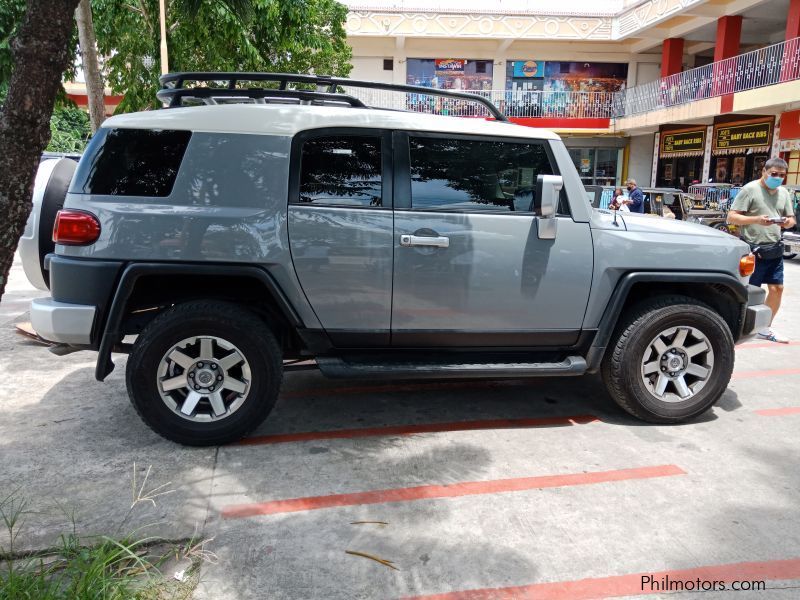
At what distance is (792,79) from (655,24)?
286 inches

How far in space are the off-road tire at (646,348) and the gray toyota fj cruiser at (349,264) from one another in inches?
0.5

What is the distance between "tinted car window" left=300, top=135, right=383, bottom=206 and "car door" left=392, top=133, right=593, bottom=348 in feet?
0.51

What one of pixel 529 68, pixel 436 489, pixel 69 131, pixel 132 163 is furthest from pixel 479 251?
pixel 69 131

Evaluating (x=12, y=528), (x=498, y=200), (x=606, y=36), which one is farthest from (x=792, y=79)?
(x=12, y=528)

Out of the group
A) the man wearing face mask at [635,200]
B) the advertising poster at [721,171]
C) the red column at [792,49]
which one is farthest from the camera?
the advertising poster at [721,171]

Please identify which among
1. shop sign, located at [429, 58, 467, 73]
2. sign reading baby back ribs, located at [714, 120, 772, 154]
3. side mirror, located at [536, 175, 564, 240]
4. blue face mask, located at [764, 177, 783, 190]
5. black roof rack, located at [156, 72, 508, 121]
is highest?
shop sign, located at [429, 58, 467, 73]

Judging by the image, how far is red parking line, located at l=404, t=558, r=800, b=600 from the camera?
8.20 ft

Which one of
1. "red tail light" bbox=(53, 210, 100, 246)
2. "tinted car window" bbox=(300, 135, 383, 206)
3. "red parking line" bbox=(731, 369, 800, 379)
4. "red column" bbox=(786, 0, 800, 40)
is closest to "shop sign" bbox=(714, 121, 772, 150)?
"red column" bbox=(786, 0, 800, 40)

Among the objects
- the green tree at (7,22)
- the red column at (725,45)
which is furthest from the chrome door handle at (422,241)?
the red column at (725,45)

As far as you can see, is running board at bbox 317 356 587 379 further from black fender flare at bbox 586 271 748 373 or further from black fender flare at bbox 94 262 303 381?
black fender flare at bbox 94 262 303 381

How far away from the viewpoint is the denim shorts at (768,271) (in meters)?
6.37

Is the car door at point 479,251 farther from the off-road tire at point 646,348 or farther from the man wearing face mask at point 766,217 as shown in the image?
the man wearing face mask at point 766,217

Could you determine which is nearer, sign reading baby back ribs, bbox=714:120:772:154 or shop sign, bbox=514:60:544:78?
sign reading baby back ribs, bbox=714:120:772:154

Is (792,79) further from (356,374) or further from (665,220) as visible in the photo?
(356,374)
